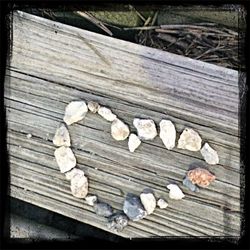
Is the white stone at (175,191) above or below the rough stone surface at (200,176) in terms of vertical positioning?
below

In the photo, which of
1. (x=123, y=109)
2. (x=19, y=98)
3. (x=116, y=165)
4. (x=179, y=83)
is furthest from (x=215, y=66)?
(x=19, y=98)

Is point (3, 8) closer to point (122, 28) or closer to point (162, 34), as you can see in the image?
point (122, 28)

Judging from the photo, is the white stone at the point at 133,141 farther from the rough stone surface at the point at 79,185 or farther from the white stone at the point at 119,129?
the rough stone surface at the point at 79,185

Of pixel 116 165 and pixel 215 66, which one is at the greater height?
pixel 215 66

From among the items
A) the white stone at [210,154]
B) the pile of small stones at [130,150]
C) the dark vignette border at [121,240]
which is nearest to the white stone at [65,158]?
the pile of small stones at [130,150]

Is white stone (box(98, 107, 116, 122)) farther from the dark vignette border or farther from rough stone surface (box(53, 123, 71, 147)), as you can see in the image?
the dark vignette border

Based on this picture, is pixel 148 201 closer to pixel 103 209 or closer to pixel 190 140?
pixel 103 209

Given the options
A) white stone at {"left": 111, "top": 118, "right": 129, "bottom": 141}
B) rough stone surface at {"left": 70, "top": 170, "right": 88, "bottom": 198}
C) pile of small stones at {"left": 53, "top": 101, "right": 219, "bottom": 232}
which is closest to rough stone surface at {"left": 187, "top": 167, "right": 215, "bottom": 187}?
pile of small stones at {"left": 53, "top": 101, "right": 219, "bottom": 232}

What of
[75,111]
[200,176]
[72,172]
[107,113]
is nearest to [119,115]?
[107,113]
